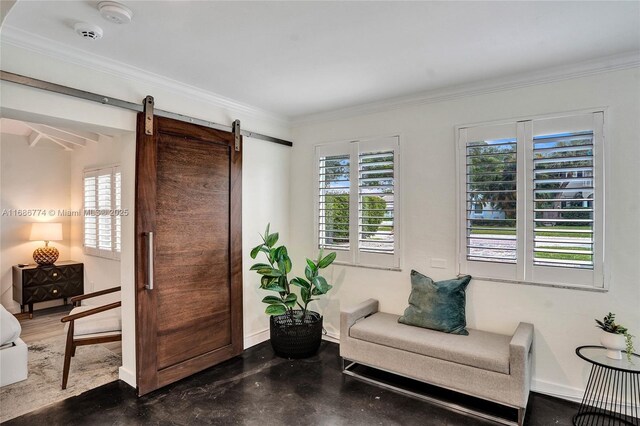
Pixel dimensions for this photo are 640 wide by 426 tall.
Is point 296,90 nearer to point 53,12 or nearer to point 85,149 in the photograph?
point 53,12

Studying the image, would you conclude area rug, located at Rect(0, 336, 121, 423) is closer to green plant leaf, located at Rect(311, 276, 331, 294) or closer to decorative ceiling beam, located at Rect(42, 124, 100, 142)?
green plant leaf, located at Rect(311, 276, 331, 294)

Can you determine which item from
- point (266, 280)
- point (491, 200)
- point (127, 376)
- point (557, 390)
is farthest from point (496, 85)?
point (127, 376)

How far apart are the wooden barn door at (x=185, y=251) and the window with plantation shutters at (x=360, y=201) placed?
102 cm

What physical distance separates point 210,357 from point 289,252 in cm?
156

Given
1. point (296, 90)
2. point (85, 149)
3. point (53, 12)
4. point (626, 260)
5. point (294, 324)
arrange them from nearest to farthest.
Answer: point (53, 12) → point (626, 260) → point (296, 90) → point (294, 324) → point (85, 149)

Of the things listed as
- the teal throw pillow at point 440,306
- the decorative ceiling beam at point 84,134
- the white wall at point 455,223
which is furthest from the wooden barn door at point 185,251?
the decorative ceiling beam at point 84,134

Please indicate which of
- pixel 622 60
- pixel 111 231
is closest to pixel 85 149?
pixel 111 231

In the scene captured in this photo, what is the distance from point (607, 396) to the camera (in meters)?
2.58

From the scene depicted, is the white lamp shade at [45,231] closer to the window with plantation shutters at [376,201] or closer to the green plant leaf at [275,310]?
the green plant leaf at [275,310]

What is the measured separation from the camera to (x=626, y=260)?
8.50 feet

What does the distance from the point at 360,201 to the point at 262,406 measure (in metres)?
2.17

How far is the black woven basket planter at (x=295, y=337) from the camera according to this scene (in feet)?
11.7

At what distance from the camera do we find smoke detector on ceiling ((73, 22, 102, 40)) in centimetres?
214

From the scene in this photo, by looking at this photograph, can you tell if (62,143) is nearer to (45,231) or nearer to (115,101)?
(45,231)
